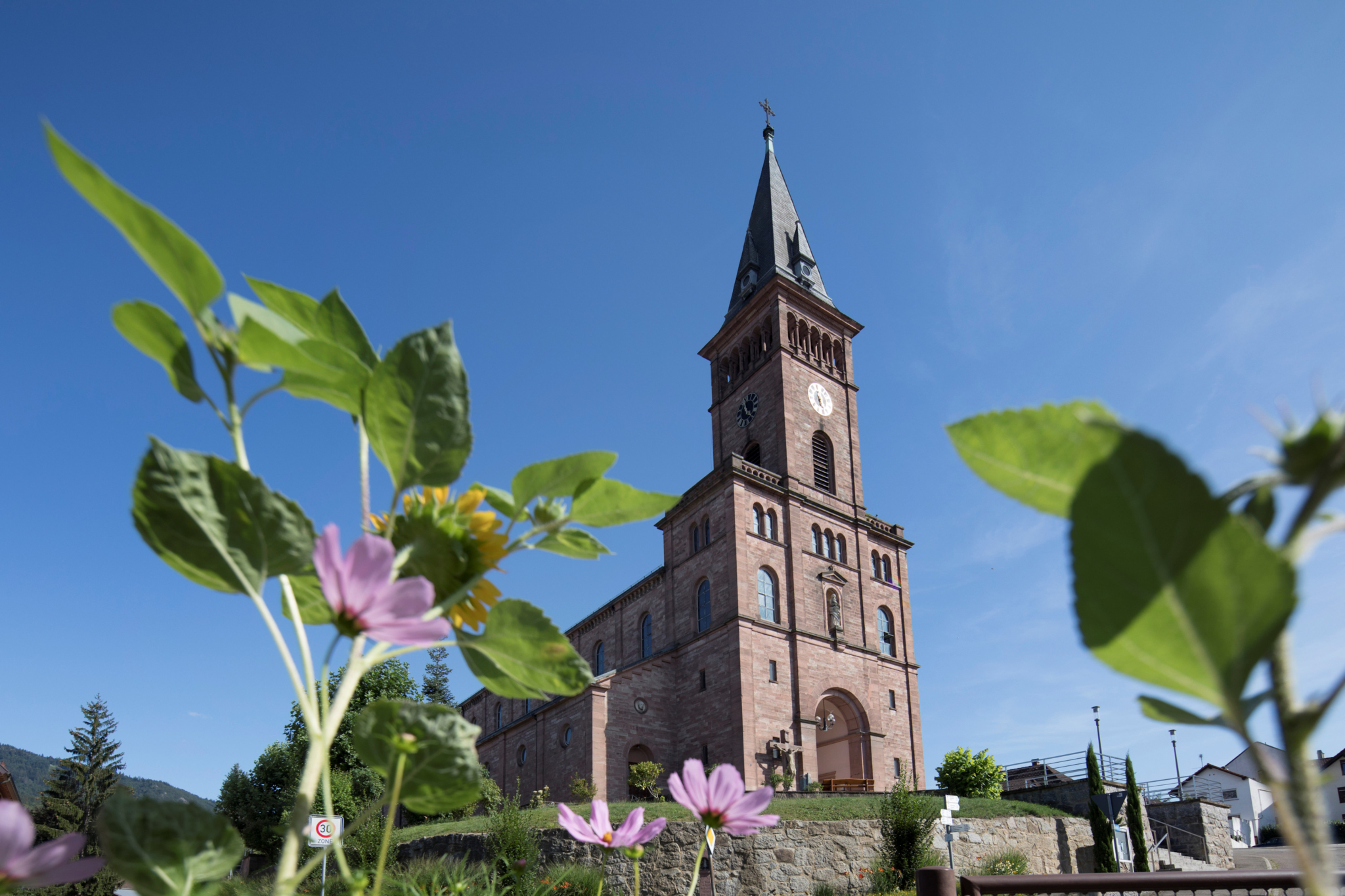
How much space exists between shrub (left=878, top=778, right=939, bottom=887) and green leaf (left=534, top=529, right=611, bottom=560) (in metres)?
18.4

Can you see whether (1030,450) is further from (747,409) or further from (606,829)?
(747,409)

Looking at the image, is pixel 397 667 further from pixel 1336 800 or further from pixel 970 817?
pixel 1336 800

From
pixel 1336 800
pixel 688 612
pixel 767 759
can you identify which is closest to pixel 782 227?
pixel 688 612

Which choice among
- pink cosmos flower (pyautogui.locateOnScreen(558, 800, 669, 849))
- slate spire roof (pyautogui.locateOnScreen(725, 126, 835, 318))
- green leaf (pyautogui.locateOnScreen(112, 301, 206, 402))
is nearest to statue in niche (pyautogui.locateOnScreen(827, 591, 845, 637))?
slate spire roof (pyautogui.locateOnScreen(725, 126, 835, 318))

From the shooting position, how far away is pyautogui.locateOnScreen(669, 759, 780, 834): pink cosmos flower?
1.09 metres

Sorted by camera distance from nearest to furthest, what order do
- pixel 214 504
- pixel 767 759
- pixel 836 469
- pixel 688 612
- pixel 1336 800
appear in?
pixel 214 504 < pixel 767 759 < pixel 688 612 < pixel 836 469 < pixel 1336 800

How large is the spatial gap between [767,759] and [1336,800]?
192ft


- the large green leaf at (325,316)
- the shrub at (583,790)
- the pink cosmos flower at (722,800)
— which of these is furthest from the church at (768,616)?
the large green leaf at (325,316)

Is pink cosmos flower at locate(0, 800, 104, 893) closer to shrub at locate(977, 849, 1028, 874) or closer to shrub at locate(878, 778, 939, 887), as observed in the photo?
shrub at locate(878, 778, 939, 887)

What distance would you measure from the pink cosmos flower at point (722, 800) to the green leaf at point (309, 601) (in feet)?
1.73

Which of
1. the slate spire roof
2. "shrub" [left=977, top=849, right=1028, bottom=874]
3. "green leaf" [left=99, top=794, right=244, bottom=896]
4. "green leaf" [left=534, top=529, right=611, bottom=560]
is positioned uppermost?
the slate spire roof

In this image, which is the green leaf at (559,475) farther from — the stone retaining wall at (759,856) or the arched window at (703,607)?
the arched window at (703,607)

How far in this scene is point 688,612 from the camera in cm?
2838

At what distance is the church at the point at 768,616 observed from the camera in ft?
83.6
